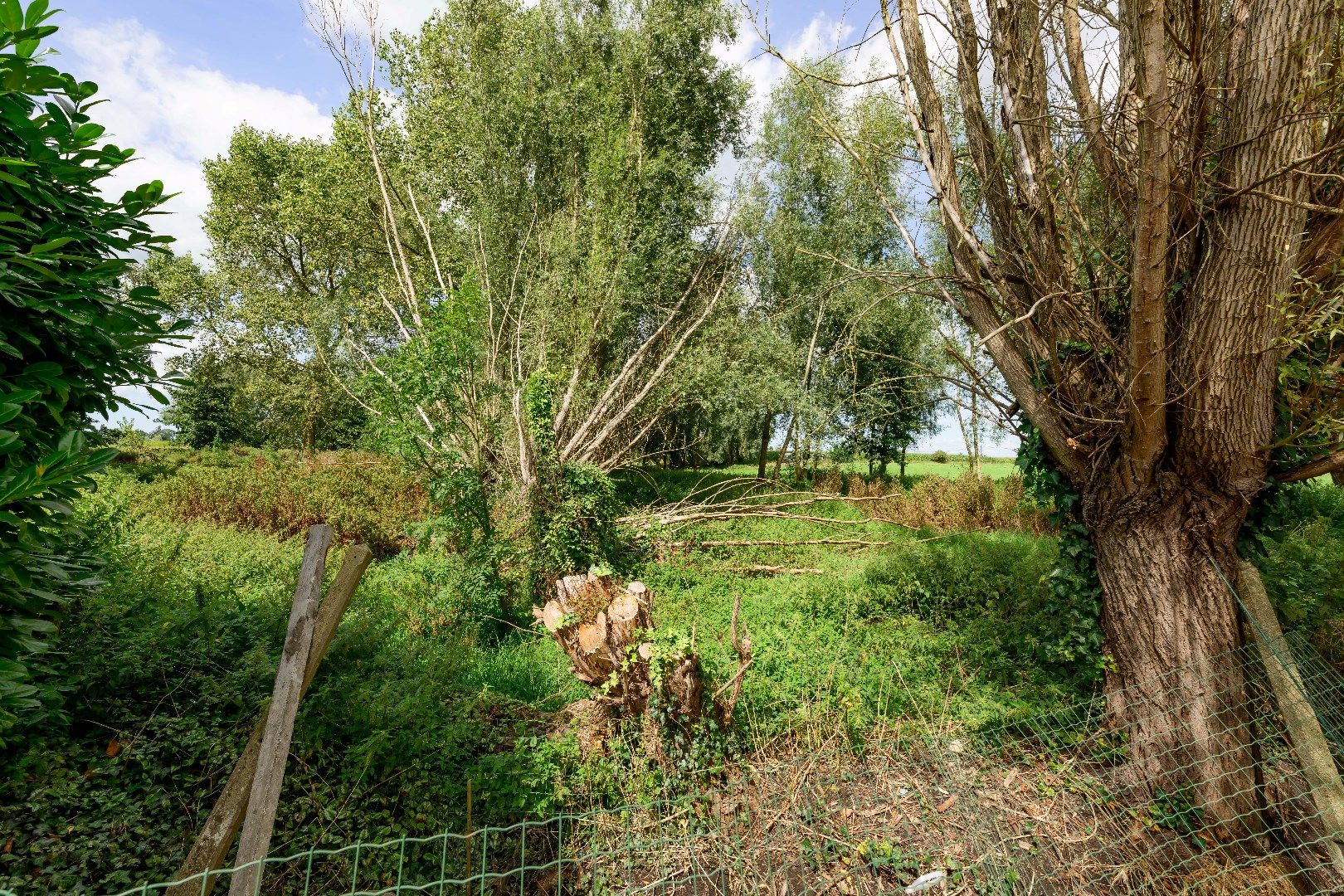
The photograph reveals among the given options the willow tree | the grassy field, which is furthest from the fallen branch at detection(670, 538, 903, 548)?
the willow tree

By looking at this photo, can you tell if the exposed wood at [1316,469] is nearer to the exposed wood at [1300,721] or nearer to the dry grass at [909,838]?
the exposed wood at [1300,721]

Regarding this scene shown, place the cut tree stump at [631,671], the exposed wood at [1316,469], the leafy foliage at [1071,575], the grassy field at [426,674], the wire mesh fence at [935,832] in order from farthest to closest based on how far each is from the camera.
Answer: the leafy foliage at [1071,575], the cut tree stump at [631,671], the exposed wood at [1316,469], the wire mesh fence at [935,832], the grassy field at [426,674]

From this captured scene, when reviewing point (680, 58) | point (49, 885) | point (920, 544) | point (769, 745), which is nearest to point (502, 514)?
point (769, 745)

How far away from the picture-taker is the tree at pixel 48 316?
1852mm

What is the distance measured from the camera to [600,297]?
34.0 feet

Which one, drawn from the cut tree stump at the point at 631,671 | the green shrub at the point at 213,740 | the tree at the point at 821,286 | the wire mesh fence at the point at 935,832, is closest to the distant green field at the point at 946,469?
the tree at the point at 821,286

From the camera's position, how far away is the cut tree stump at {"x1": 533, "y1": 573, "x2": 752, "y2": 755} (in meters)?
3.78

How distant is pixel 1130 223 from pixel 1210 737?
3089 mm

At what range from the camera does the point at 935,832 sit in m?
3.33

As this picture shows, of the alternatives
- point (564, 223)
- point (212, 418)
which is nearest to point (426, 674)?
point (564, 223)

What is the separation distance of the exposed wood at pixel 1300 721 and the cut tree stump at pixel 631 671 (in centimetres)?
297

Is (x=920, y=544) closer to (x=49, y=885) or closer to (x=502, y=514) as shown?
(x=502, y=514)

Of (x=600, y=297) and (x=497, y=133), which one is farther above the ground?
(x=497, y=133)

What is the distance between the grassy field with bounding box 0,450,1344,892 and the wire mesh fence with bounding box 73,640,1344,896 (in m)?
0.23
